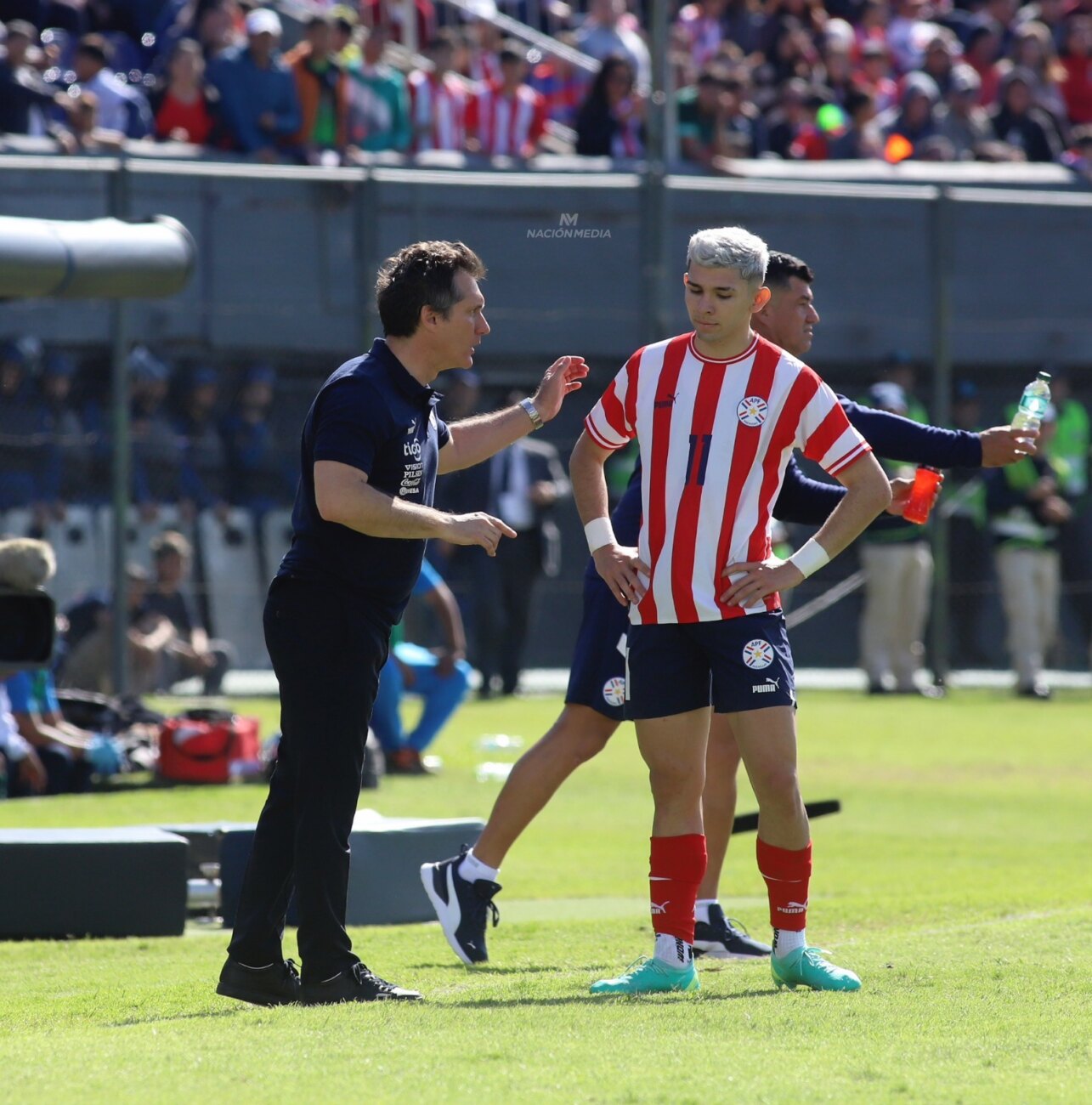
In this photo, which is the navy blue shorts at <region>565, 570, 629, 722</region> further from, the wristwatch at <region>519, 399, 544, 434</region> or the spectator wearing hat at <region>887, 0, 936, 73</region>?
the spectator wearing hat at <region>887, 0, 936, 73</region>

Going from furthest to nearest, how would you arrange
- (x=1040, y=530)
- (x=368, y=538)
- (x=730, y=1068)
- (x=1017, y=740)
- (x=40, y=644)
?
(x=1040, y=530), (x=1017, y=740), (x=40, y=644), (x=368, y=538), (x=730, y=1068)

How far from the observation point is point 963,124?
1917 cm

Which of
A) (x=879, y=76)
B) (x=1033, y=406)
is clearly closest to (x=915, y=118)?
(x=879, y=76)

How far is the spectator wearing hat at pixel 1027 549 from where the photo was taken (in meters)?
16.6

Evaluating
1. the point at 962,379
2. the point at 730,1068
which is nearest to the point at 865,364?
the point at 962,379

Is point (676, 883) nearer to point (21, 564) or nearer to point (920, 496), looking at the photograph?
point (920, 496)

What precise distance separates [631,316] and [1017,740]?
15.5ft

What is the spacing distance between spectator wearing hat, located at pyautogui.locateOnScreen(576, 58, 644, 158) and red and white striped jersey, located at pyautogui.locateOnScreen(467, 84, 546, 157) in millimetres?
584

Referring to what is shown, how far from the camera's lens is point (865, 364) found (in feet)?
55.8

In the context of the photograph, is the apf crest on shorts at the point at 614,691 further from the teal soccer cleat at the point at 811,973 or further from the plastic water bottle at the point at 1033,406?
the plastic water bottle at the point at 1033,406

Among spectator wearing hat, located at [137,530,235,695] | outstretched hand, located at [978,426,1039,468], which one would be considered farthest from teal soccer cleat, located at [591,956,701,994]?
spectator wearing hat, located at [137,530,235,695]

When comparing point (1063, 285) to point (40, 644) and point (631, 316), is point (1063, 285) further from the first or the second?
point (40, 644)

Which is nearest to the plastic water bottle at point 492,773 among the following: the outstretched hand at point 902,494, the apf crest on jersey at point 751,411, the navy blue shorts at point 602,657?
the navy blue shorts at point 602,657

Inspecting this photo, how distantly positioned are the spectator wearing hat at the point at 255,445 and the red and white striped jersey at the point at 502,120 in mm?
3067
